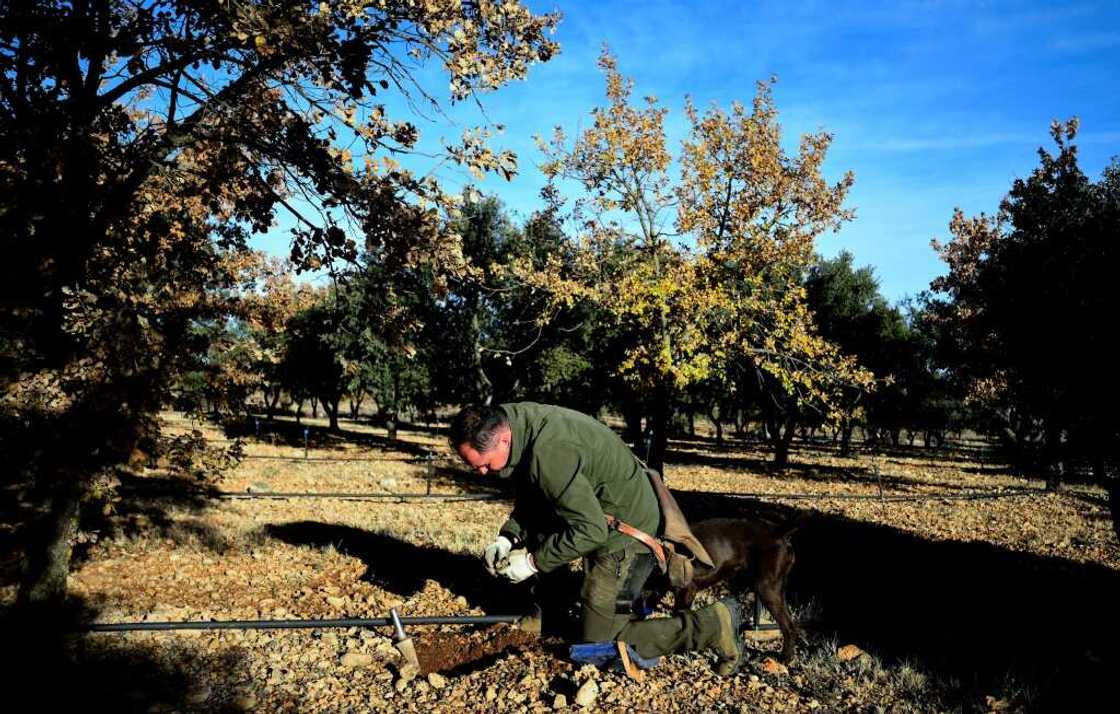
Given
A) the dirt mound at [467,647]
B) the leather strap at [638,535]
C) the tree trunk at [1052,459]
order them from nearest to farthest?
the leather strap at [638,535]
the dirt mound at [467,647]
the tree trunk at [1052,459]

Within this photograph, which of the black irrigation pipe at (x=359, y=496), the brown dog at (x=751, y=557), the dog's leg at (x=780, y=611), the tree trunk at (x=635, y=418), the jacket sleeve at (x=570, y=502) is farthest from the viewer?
the tree trunk at (x=635, y=418)

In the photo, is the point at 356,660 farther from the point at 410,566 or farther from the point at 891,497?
the point at 891,497

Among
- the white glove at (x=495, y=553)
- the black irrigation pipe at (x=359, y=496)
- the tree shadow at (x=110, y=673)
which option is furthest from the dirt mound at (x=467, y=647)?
the black irrigation pipe at (x=359, y=496)

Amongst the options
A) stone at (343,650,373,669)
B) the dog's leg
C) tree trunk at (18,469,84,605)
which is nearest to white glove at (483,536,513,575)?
stone at (343,650,373,669)

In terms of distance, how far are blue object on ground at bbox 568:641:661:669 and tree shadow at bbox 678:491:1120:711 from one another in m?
2.15

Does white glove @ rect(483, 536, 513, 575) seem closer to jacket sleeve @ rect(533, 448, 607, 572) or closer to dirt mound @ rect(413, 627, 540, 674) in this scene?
jacket sleeve @ rect(533, 448, 607, 572)

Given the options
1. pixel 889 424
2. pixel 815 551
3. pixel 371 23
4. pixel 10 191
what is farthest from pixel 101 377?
pixel 889 424

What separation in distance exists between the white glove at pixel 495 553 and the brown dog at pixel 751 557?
1.81 m

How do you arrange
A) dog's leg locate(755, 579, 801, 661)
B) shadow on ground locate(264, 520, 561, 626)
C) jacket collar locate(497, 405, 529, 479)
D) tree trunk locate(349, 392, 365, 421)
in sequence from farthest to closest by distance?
1. tree trunk locate(349, 392, 365, 421)
2. shadow on ground locate(264, 520, 561, 626)
3. dog's leg locate(755, 579, 801, 661)
4. jacket collar locate(497, 405, 529, 479)

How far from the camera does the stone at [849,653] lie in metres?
5.24

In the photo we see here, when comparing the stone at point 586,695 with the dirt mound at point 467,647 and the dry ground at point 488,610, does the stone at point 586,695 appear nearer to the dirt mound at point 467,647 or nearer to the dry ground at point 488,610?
the dry ground at point 488,610

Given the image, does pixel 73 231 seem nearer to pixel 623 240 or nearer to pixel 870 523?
pixel 623 240

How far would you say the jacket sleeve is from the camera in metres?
3.96

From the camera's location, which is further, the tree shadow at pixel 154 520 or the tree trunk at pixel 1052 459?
the tree trunk at pixel 1052 459
